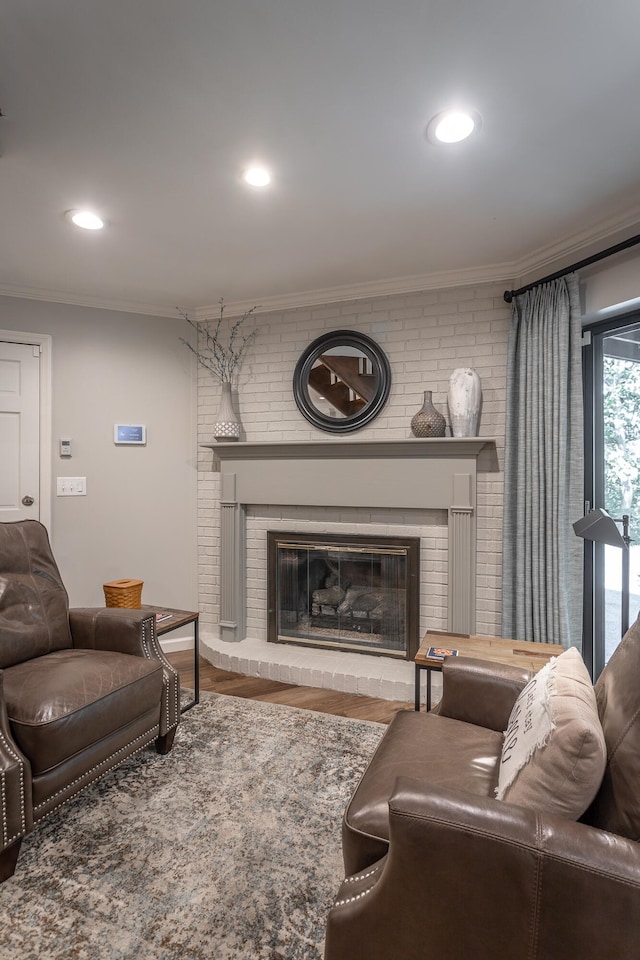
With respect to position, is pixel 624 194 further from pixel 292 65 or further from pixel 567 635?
pixel 567 635

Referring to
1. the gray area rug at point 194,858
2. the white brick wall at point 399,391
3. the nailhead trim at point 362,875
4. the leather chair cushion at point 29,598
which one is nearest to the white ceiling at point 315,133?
the white brick wall at point 399,391

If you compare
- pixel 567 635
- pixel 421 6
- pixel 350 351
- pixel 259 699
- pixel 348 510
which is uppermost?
pixel 421 6

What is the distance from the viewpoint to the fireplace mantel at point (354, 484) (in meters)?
3.08

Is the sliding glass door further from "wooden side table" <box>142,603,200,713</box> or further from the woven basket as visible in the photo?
the woven basket

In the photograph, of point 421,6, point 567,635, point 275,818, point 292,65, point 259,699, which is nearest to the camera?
point 421,6

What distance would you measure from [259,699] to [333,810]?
3.60 feet

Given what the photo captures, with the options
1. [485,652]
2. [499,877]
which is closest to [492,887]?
[499,877]

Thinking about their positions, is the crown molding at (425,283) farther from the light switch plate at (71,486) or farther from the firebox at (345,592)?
the firebox at (345,592)

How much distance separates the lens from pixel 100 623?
241cm

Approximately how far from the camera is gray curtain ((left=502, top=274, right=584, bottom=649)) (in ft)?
8.93

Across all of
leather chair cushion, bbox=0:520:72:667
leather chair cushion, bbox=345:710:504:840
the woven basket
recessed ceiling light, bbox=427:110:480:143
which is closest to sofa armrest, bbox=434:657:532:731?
leather chair cushion, bbox=345:710:504:840

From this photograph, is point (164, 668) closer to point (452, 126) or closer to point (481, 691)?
point (481, 691)

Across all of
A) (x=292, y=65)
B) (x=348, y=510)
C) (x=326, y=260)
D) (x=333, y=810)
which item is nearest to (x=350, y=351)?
(x=326, y=260)

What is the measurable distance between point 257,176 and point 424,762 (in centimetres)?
223
